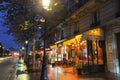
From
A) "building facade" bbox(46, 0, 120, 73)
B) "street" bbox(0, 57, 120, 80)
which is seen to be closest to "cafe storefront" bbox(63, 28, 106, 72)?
"building facade" bbox(46, 0, 120, 73)

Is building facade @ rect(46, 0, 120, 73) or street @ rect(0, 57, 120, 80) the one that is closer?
street @ rect(0, 57, 120, 80)

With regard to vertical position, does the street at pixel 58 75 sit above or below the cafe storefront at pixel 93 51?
below

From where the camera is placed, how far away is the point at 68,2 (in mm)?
35031

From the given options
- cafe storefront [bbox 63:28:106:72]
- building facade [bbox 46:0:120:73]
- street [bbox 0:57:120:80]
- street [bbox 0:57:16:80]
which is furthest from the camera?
cafe storefront [bbox 63:28:106:72]

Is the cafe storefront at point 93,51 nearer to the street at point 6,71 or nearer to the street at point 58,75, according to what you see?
the street at point 58,75

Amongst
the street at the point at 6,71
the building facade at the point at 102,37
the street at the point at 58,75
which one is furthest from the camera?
the street at the point at 6,71

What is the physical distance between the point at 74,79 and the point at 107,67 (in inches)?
226

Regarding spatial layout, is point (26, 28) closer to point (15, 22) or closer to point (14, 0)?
point (15, 22)

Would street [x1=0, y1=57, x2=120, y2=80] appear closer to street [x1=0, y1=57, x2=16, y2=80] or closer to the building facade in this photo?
street [x1=0, y1=57, x2=16, y2=80]

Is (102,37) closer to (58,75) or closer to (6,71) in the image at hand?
(58,75)

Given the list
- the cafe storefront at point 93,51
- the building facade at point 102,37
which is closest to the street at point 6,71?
the cafe storefront at point 93,51

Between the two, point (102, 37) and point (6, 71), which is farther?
point (6, 71)

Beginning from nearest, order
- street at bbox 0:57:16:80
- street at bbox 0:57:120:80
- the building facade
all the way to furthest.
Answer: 1. street at bbox 0:57:120:80
2. the building facade
3. street at bbox 0:57:16:80

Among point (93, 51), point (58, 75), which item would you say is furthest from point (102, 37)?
point (58, 75)
